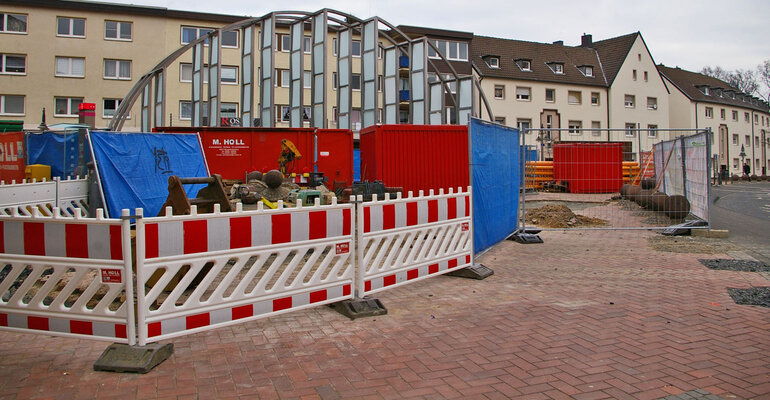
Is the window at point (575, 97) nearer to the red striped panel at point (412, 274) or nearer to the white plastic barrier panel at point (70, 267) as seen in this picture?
the red striped panel at point (412, 274)

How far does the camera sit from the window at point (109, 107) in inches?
1559

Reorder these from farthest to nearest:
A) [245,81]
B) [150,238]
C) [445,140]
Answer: [245,81]
[445,140]
[150,238]

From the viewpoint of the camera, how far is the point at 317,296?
5223mm

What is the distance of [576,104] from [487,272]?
49.6 meters

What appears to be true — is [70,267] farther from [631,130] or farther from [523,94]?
[523,94]

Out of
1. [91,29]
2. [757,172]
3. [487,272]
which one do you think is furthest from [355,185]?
[757,172]

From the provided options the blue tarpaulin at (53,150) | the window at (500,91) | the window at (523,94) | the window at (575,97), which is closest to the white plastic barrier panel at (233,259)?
the blue tarpaulin at (53,150)

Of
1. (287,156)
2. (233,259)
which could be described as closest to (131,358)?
(233,259)

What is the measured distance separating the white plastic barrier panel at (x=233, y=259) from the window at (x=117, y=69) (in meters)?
41.1

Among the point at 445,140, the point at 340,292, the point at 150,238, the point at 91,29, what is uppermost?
the point at 91,29

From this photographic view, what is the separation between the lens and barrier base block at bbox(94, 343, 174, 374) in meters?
3.96

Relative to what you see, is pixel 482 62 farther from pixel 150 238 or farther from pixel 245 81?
pixel 150 238

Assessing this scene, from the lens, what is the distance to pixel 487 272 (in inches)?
292

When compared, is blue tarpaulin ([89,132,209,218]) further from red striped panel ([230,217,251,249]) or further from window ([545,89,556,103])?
window ([545,89,556,103])
